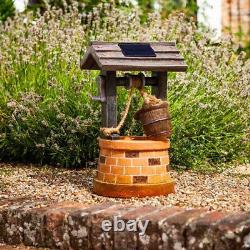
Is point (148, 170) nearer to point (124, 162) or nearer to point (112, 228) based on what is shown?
point (124, 162)

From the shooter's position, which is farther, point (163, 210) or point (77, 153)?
point (77, 153)

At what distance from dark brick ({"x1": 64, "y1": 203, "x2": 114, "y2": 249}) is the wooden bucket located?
769 millimetres

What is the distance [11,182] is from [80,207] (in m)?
1.14

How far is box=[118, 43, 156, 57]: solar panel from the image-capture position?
15.0ft

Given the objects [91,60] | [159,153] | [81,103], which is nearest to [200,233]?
[159,153]

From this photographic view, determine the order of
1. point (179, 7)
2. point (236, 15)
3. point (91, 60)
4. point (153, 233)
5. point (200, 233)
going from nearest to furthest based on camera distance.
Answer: point (200, 233) < point (153, 233) < point (91, 60) < point (179, 7) < point (236, 15)

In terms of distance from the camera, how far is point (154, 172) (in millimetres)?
4484

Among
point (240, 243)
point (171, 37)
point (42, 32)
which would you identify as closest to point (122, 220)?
point (240, 243)

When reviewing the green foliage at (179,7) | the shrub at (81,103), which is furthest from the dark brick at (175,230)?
the green foliage at (179,7)

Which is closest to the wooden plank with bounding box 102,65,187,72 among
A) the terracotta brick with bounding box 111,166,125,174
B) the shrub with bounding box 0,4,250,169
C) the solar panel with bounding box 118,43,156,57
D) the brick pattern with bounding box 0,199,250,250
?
the solar panel with bounding box 118,43,156,57

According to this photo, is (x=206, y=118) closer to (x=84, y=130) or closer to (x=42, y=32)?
(x=84, y=130)

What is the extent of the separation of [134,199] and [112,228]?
1.97ft

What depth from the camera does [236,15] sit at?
10.7 m

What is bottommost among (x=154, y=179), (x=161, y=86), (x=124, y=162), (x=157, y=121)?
(x=154, y=179)
